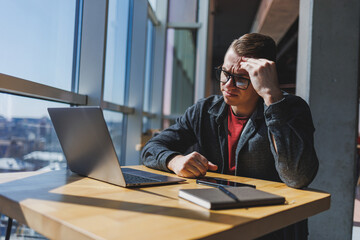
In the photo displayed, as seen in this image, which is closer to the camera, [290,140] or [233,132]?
[290,140]

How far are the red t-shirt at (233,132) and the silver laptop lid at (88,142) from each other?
69 centimetres

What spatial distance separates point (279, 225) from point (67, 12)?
1.85 metres

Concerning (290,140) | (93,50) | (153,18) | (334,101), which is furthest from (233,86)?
(153,18)

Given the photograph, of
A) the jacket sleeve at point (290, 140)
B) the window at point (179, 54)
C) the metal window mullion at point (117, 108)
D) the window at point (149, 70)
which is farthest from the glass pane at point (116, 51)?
the jacket sleeve at point (290, 140)

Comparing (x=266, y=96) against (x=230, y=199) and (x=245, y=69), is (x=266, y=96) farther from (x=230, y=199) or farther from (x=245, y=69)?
(x=230, y=199)

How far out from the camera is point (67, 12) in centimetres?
204

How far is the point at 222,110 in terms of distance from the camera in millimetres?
1563

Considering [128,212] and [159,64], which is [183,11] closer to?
[159,64]

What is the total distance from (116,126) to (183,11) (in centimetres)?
257

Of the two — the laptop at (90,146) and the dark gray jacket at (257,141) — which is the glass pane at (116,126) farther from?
the laptop at (90,146)

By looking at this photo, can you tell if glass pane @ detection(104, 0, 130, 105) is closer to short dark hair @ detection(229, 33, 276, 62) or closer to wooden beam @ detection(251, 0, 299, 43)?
short dark hair @ detection(229, 33, 276, 62)

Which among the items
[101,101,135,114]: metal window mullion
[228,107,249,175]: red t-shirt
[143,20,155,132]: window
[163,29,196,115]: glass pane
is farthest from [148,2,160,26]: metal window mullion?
[228,107,249,175]: red t-shirt

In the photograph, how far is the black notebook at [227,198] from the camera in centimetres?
74

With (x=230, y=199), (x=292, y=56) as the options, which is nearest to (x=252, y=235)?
(x=230, y=199)
